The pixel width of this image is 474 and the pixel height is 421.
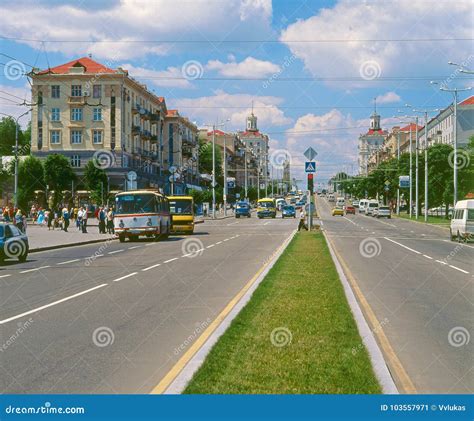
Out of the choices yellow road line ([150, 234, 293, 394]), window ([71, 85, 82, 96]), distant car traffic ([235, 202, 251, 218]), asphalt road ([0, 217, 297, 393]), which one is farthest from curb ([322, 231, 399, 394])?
distant car traffic ([235, 202, 251, 218])

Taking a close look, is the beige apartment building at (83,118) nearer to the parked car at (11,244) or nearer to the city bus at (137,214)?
the city bus at (137,214)

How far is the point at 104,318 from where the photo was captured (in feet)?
36.3

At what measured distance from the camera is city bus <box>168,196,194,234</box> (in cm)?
4541

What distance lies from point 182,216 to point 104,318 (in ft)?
113

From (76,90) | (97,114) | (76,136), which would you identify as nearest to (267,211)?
(97,114)

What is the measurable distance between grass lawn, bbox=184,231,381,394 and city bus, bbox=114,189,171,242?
23140 millimetres

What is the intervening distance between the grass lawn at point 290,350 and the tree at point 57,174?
5874 centimetres

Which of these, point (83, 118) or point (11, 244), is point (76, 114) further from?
point (11, 244)

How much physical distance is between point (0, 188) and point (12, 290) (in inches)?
3414

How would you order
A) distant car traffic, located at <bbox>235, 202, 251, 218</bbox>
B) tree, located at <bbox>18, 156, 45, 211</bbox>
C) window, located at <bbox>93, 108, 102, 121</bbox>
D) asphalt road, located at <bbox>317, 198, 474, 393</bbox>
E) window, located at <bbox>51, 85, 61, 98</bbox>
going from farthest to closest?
distant car traffic, located at <bbox>235, 202, 251, 218</bbox> < window, located at <bbox>51, 85, 61, 98</bbox> < window, located at <bbox>93, 108, 102, 121</bbox> < tree, located at <bbox>18, 156, 45, 211</bbox> < asphalt road, located at <bbox>317, 198, 474, 393</bbox>

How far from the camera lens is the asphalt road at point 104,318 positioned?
732cm

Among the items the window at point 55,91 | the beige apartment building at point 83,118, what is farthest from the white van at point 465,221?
the window at point 55,91

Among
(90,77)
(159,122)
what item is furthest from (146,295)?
(159,122)

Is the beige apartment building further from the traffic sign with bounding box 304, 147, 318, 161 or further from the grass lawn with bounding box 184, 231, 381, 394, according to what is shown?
the grass lawn with bounding box 184, 231, 381, 394
